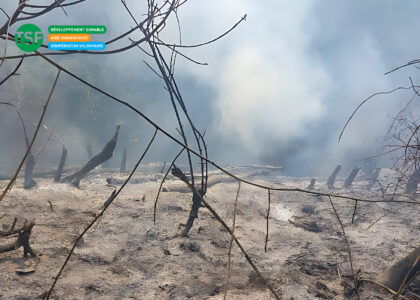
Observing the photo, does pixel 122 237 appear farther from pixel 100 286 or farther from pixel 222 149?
pixel 222 149

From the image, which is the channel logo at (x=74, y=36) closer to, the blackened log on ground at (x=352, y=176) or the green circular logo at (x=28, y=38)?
the green circular logo at (x=28, y=38)

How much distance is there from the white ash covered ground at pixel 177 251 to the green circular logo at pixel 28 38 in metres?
1.35

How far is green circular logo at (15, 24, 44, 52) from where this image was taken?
143cm

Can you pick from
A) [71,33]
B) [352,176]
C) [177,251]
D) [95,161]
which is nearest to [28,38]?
[71,33]

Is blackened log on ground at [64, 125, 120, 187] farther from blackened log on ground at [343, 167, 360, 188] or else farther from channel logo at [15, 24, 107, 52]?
blackened log on ground at [343, 167, 360, 188]

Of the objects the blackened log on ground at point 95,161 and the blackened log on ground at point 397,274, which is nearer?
the blackened log on ground at point 397,274

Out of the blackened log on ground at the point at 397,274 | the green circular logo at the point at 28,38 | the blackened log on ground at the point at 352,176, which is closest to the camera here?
the green circular logo at the point at 28,38

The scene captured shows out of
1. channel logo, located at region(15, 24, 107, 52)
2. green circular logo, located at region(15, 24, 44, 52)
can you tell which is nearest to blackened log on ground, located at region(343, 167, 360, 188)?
channel logo, located at region(15, 24, 107, 52)

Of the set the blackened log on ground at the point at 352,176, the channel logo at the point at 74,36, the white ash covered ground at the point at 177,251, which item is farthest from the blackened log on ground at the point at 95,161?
the blackened log on ground at the point at 352,176

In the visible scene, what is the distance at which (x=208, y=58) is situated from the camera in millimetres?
30141

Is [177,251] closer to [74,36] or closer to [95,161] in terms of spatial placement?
[74,36]

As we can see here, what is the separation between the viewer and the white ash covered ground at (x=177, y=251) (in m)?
3.08

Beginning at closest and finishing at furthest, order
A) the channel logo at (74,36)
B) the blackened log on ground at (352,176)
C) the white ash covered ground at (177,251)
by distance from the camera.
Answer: the channel logo at (74,36)
the white ash covered ground at (177,251)
the blackened log on ground at (352,176)

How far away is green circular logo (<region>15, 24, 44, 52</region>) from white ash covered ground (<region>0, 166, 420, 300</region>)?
1.35 meters
